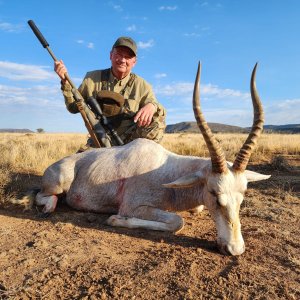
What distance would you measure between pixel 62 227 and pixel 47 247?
62 cm

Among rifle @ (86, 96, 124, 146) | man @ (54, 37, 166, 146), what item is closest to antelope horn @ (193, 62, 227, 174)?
man @ (54, 37, 166, 146)

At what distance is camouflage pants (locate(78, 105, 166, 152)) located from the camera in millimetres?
6516

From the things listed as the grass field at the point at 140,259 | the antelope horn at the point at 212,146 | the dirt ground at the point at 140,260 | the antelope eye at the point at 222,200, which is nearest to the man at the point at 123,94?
the grass field at the point at 140,259

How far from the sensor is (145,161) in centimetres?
455

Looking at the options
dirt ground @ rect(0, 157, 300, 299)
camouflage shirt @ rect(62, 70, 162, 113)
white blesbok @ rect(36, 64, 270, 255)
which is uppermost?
camouflage shirt @ rect(62, 70, 162, 113)

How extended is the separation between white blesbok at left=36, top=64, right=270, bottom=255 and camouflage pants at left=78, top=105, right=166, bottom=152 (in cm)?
150

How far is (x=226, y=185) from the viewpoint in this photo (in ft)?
11.3

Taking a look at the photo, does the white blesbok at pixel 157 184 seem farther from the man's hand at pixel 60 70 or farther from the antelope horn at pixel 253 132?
the man's hand at pixel 60 70

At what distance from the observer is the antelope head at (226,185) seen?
335 centimetres

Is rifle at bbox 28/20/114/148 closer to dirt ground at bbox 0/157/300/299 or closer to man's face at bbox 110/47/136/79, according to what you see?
man's face at bbox 110/47/136/79

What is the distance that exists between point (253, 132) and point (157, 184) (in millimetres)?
→ 1311

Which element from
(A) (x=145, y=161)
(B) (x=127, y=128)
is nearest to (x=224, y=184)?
(A) (x=145, y=161)

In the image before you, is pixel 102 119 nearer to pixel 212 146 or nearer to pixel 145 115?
pixel 145 115

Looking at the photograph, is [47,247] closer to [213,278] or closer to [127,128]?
[213,278]
